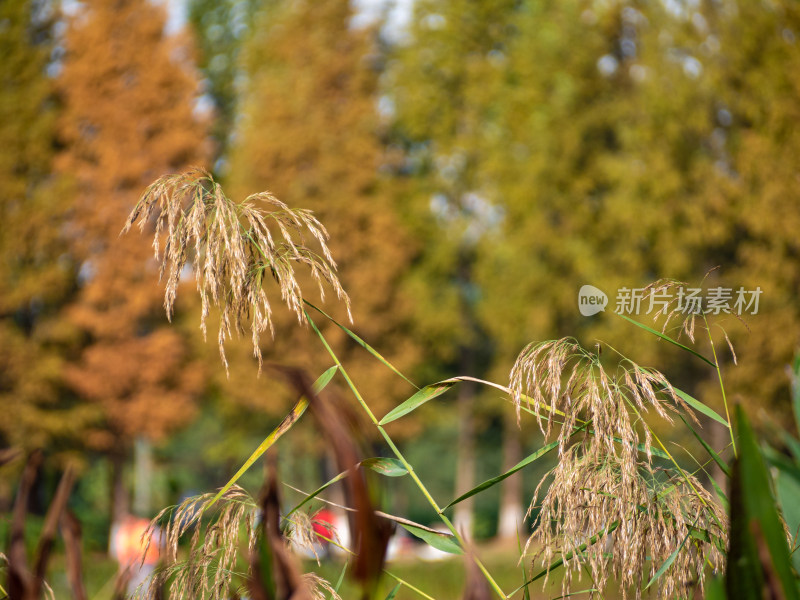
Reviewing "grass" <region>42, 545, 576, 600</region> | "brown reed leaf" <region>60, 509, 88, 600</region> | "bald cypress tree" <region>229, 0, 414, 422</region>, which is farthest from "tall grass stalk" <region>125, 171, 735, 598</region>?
"bald cypress tree" <region>229, 0, 414, 422</region>

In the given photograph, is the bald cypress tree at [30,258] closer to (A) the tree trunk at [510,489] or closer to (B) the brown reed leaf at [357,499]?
(A) the tree trunk at [510,489]

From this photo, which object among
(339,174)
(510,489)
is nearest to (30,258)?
(339,174)

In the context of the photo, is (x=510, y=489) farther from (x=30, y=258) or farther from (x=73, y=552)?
(x=73, y=552)

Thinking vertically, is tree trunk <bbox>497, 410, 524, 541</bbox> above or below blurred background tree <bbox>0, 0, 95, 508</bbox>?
below

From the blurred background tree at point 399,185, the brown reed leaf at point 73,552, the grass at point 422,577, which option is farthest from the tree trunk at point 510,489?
the brown reed leaf at point 73,552

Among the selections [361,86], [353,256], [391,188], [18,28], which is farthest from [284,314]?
[18,28]

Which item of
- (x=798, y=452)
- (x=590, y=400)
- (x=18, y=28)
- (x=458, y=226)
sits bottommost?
(x=458, y=226)

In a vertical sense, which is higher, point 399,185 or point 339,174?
point 339,174

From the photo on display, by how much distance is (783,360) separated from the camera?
8758 millimetres

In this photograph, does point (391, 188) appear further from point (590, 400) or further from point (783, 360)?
point (590, 400)

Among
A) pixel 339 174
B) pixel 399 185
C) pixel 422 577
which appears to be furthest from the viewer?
pixel 399 185

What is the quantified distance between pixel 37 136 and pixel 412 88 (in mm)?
5319

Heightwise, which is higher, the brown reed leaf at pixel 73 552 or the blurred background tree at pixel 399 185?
the brown reed leaf at pixel 73 552

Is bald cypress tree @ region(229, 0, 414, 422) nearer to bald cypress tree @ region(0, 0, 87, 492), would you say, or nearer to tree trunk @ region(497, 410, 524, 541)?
tree trunk @ region(497, 410, 524, 541)
